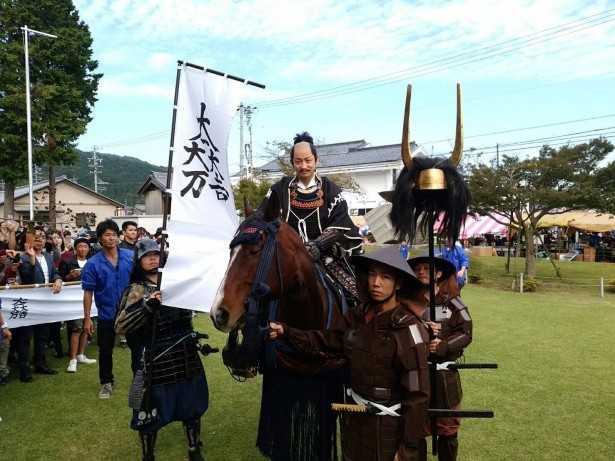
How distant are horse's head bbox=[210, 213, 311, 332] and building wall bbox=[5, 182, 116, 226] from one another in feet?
108

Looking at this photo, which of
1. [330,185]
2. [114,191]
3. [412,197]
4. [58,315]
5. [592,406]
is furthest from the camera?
[114,191]

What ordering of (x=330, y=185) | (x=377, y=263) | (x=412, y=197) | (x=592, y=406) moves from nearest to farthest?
1. (x=377, y=263)
2. (x=412, y=197)
3. (x=330, y=185)
4. (x=592, y=406)

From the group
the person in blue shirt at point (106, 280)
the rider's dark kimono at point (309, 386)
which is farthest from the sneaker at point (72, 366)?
the rider's dark kimono at point (309, 386)

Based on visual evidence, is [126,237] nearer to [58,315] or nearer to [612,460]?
[58,315]

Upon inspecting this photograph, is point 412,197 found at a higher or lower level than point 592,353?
higher

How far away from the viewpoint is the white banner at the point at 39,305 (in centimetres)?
675

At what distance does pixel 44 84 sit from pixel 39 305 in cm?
1822

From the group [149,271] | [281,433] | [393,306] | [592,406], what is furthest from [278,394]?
[592,406]

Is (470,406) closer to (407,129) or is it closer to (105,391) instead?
(407,129)

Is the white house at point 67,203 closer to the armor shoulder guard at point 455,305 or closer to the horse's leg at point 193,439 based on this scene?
the horse's leg at point 193,439

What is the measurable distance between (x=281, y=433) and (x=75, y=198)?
37448mm

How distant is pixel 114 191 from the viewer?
272 feet

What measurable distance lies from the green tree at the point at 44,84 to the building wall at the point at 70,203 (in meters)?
11.8

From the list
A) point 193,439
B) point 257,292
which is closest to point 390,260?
point 257,292
